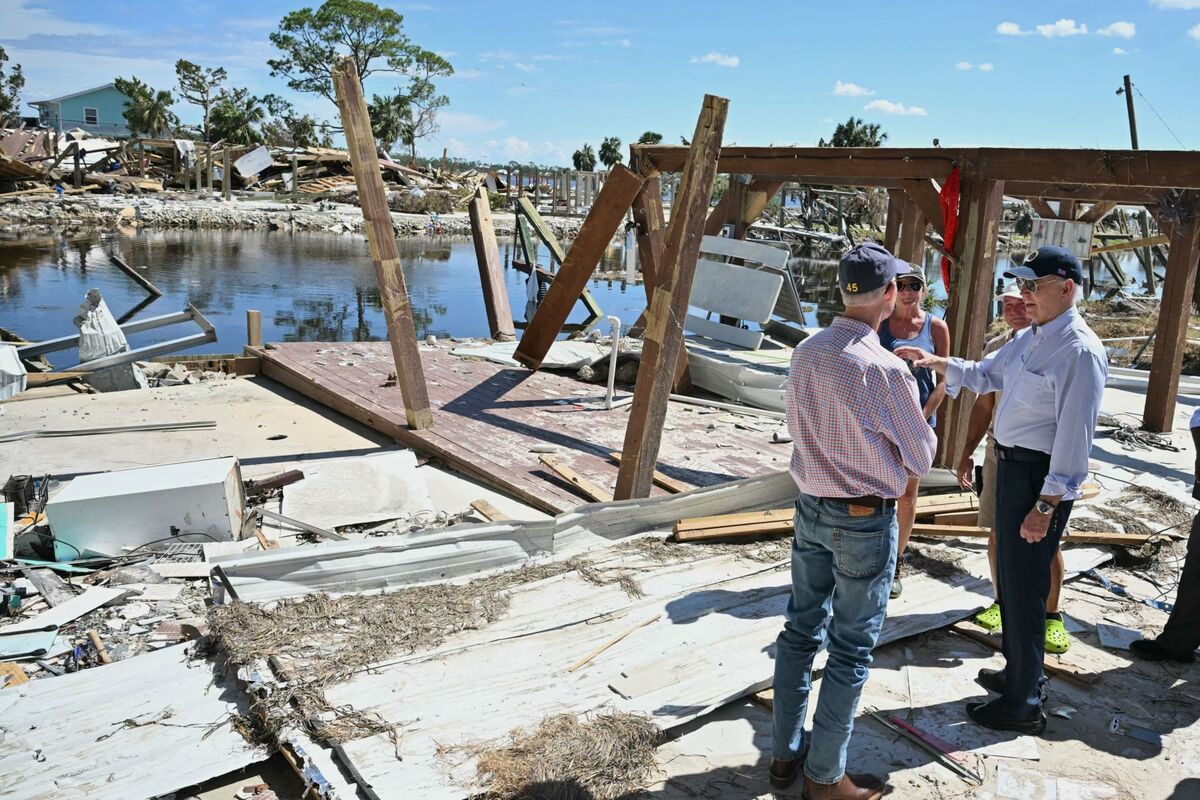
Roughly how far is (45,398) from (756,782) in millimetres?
8922

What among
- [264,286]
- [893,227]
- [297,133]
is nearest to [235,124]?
[297,133]

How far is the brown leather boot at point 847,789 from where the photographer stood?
3.04 metres

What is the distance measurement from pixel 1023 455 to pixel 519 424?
509 cm

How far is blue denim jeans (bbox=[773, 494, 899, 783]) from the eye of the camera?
288 cm

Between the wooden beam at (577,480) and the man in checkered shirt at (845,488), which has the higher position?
the man in checkered shirt at (845,488)

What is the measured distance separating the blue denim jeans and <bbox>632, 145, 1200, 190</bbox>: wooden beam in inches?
155

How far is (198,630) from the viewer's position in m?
4.12

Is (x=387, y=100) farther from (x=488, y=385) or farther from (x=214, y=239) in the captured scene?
(x=488, y=385)

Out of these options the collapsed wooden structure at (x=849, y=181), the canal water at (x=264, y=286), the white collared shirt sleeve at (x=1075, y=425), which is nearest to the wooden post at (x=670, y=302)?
the collapsed wooden structure at (x=849, y=181)

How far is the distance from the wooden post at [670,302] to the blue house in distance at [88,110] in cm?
8194

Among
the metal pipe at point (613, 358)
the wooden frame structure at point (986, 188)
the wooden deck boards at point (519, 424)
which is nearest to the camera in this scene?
the wooden frame structure at point (986, 188)

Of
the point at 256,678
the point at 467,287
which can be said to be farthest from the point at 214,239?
the point at 256,678

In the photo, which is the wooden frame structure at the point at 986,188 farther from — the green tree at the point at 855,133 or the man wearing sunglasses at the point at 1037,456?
the green tree at the point at 855,133

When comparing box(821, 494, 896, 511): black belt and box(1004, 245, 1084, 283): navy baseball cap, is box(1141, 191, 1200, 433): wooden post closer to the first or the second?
box(1004, 245, 1084, 283): navy baseball cap
